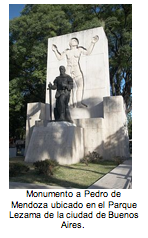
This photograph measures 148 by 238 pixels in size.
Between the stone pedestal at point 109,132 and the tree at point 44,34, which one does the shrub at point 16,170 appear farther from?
the tree at point 44,34

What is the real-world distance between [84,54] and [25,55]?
7.67 m

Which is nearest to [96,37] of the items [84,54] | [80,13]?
[84,54]

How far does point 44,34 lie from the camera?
62.7 feet

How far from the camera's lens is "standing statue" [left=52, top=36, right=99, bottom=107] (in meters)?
14.2

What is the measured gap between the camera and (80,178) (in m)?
6.38

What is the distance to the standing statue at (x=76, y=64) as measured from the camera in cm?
1416

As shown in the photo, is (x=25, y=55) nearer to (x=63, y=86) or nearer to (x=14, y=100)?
(x=14, y=100)

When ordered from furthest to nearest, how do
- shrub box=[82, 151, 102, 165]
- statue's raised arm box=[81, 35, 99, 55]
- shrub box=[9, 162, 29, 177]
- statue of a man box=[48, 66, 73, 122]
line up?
statue's raised arm box=[81, 35, 99, 55]
statue of a man box=[48, 66, 73, 122]
shrub box=[82, 151, 102, 165]
shrub box=[9, 162, 29, 177]

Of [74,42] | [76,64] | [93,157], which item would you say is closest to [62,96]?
[93,157]

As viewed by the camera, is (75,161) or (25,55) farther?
(25,55)

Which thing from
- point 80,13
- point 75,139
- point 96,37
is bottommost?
point 75,139

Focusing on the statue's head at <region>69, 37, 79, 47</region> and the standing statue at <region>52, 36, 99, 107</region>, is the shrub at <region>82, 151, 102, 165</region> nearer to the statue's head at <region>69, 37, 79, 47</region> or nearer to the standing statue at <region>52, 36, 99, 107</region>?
the standing statue at <region>52, 36, 99, 107</region>

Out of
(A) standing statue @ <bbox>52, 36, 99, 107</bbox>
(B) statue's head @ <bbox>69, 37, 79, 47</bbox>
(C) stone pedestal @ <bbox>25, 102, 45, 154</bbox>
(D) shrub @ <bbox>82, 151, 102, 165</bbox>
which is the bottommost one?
(D) shrub @ <bbox>82, 151, 102, 165</bbox>

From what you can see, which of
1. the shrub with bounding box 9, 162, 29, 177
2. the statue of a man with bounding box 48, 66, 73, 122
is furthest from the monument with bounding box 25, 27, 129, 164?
the shrub with bounding box 9, 162, 29, 177
